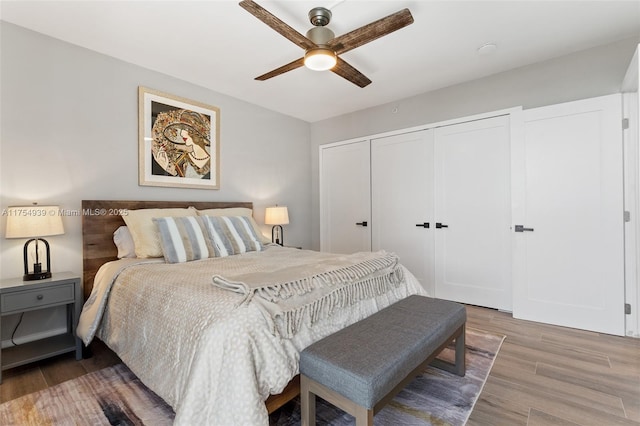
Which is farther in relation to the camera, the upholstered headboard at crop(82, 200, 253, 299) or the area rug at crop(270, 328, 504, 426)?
the upholstered headboard at crop(82, 200, 253, 299)

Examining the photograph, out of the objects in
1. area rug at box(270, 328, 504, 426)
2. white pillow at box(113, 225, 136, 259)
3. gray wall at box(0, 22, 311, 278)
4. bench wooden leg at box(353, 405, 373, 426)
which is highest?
gray wall at box(0, 22, 311, 278)

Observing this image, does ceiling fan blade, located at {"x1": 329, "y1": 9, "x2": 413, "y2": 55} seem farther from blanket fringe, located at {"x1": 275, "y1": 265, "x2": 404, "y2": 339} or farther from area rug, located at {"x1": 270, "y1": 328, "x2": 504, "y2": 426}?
area rug, located at {"x1": 270, "y1": 328, "x2": 504, "y2": 426}

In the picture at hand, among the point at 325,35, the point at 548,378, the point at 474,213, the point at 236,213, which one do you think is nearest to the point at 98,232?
the point at 236,213

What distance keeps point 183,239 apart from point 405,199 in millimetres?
2685

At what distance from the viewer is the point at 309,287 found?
5.30 feet

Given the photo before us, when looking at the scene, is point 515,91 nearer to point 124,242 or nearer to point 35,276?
point 124,242

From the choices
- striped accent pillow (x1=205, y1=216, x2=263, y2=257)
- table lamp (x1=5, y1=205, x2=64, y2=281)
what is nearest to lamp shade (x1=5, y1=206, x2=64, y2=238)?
table lamp (x1=5, y1=205, x2=64, y2=281)

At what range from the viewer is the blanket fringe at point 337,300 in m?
1.45

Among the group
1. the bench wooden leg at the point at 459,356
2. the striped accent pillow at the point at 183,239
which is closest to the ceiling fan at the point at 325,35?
the striped accent pillow at the point at 183,239

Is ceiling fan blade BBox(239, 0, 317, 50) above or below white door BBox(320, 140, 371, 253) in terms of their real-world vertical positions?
above

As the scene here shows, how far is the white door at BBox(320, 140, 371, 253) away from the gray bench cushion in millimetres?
2542

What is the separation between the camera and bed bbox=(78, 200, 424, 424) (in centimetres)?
121

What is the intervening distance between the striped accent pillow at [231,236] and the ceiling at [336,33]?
1531 mm

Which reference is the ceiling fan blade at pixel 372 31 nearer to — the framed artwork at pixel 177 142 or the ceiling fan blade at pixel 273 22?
the ceiling fan blade at pixel 273 22
